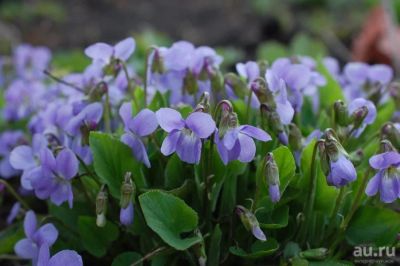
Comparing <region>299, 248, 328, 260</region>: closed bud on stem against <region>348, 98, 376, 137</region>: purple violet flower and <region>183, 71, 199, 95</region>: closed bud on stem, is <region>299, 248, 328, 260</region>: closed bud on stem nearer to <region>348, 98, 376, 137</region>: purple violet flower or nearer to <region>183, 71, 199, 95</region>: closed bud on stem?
<region>348, 98, 376, 137</region>: purple violet flower

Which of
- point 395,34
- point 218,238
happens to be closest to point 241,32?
point 395,34

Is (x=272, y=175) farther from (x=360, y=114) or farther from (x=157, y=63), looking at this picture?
(x=157, y=63)

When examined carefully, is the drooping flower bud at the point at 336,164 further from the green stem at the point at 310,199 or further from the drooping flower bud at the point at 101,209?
the drooping flower bud at the point at 101,209

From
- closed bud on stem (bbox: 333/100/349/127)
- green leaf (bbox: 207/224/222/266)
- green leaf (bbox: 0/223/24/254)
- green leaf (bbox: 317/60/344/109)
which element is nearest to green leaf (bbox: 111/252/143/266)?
green leaf (bbox: 207/224/222/266)

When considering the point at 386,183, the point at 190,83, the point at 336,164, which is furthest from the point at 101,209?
the point at 386,183

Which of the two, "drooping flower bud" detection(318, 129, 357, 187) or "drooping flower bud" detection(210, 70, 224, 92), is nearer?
"drooping flower bud" detection(318, 129, 357, 187)

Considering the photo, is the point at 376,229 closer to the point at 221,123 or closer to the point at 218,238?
the point at 218,238
